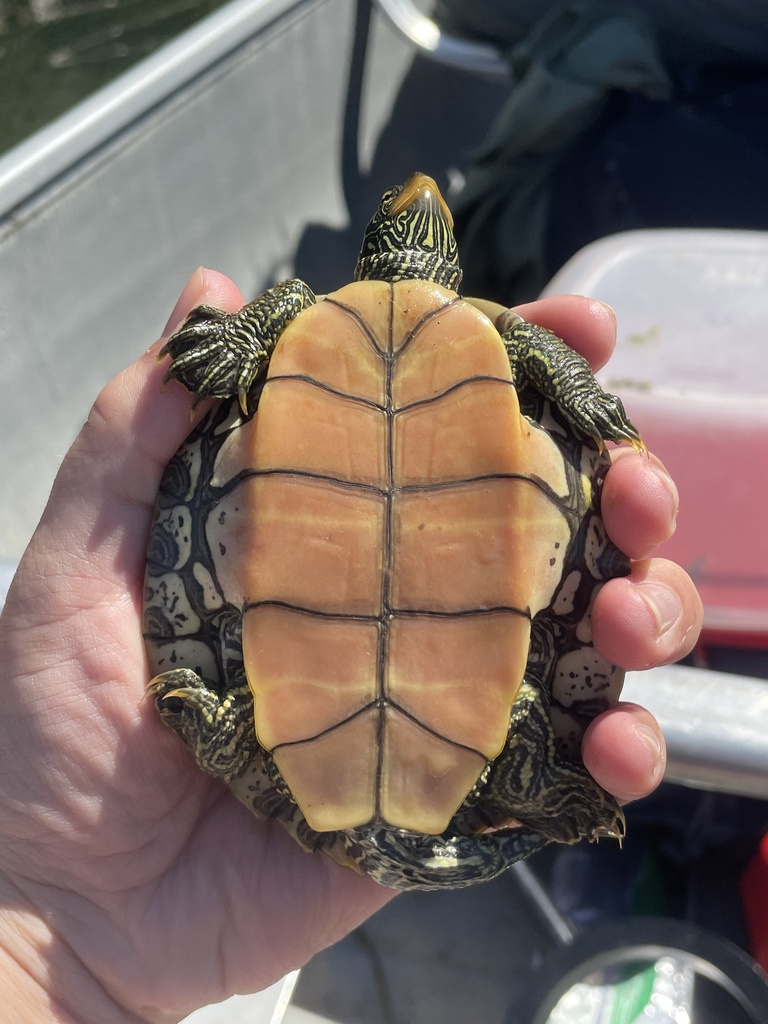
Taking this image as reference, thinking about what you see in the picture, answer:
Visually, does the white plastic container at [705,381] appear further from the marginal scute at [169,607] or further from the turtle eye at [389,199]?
the marginal scute at [169,607]

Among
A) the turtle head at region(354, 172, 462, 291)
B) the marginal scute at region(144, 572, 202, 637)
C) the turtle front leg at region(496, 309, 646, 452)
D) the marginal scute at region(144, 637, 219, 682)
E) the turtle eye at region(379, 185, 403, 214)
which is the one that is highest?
the turtle eye at region(379, 185, 403, 214)

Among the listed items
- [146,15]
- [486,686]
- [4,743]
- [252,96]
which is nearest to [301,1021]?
[4,743]

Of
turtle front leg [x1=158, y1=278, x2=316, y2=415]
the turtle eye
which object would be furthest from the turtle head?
turtle front leg [x1=158, y1=278, x2=316, y2=415]

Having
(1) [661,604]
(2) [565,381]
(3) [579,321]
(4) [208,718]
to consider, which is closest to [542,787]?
(1) [661,604]

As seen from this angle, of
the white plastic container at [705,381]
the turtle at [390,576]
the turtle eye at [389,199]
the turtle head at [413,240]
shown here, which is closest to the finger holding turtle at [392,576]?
the turtle at [390,576]

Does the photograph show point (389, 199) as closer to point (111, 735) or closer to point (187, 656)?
point (187, 656)

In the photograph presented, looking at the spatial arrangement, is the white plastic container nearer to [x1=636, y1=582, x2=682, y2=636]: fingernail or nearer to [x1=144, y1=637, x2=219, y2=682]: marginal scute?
[x1=636, y1=582, x2=682, y2=636]: fingernail
